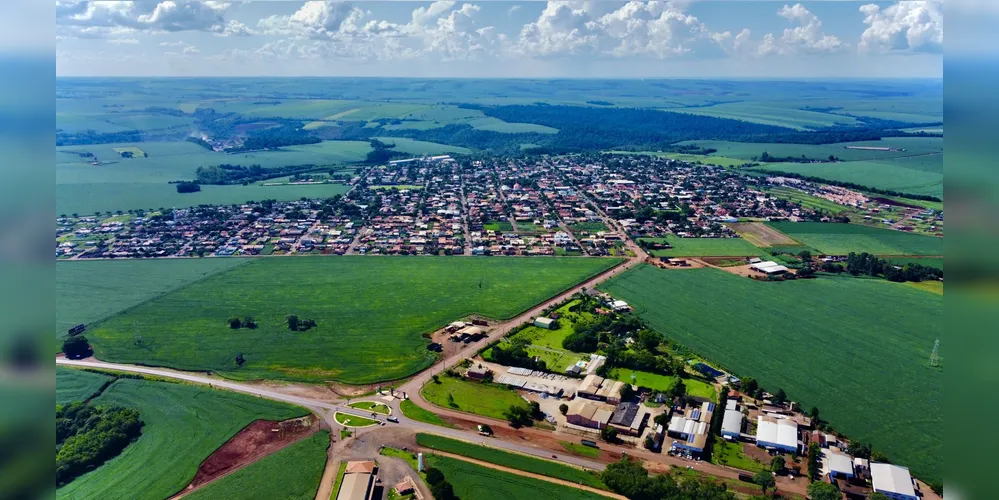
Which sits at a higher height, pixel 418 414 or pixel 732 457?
pixel 418 414

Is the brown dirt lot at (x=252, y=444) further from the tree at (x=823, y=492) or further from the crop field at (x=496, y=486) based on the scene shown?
the tree at (x=823, y=492)

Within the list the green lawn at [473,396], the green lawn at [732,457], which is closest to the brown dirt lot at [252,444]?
the green lawn at [473,396]

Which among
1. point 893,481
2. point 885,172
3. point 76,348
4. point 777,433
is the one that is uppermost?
point 885,172

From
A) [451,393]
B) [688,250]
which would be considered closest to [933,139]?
[688,250]

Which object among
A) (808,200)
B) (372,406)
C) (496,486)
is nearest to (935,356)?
(496,486)

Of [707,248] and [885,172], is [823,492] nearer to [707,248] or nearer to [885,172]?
[707,248]

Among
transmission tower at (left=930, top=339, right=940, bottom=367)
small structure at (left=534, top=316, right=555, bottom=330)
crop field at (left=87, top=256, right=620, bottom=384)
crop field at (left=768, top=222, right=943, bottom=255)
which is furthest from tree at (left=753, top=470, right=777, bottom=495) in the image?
crop field at (left=768, top=222, right=943, bottom=255)
